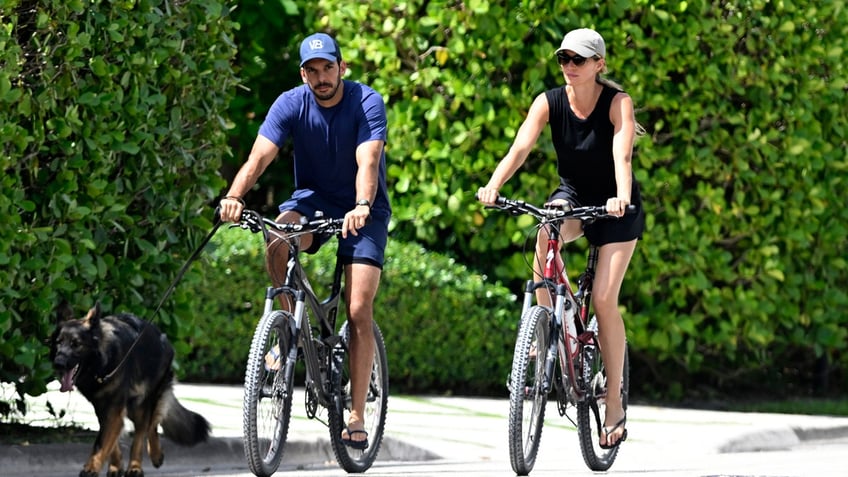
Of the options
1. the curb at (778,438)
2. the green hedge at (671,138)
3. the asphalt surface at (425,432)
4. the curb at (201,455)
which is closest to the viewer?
the curb at (201,455)

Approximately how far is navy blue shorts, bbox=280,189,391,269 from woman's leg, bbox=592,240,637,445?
3.47 ft

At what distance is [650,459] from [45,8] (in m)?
4.15

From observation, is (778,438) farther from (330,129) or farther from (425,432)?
(330,129)

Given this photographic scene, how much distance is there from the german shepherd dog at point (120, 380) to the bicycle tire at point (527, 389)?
169cm

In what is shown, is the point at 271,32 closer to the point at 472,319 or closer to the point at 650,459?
the point at 472,319

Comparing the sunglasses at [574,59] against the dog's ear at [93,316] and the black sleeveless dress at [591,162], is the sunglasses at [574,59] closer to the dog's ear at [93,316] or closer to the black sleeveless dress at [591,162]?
the black sleeveless dress at [591,162]

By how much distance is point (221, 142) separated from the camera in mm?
8586

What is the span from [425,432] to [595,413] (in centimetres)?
210

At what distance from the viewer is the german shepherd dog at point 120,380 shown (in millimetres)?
7023

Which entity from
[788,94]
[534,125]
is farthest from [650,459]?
[788,94]

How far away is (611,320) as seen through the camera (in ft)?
24.6

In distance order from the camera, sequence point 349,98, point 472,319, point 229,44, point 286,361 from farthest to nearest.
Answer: point 472,319
point 229,44
point 349,98
point 286,361

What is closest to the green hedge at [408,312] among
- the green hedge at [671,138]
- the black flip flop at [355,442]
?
the green hedge at [671,138]

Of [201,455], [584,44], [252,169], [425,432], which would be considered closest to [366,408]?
[201,455]
